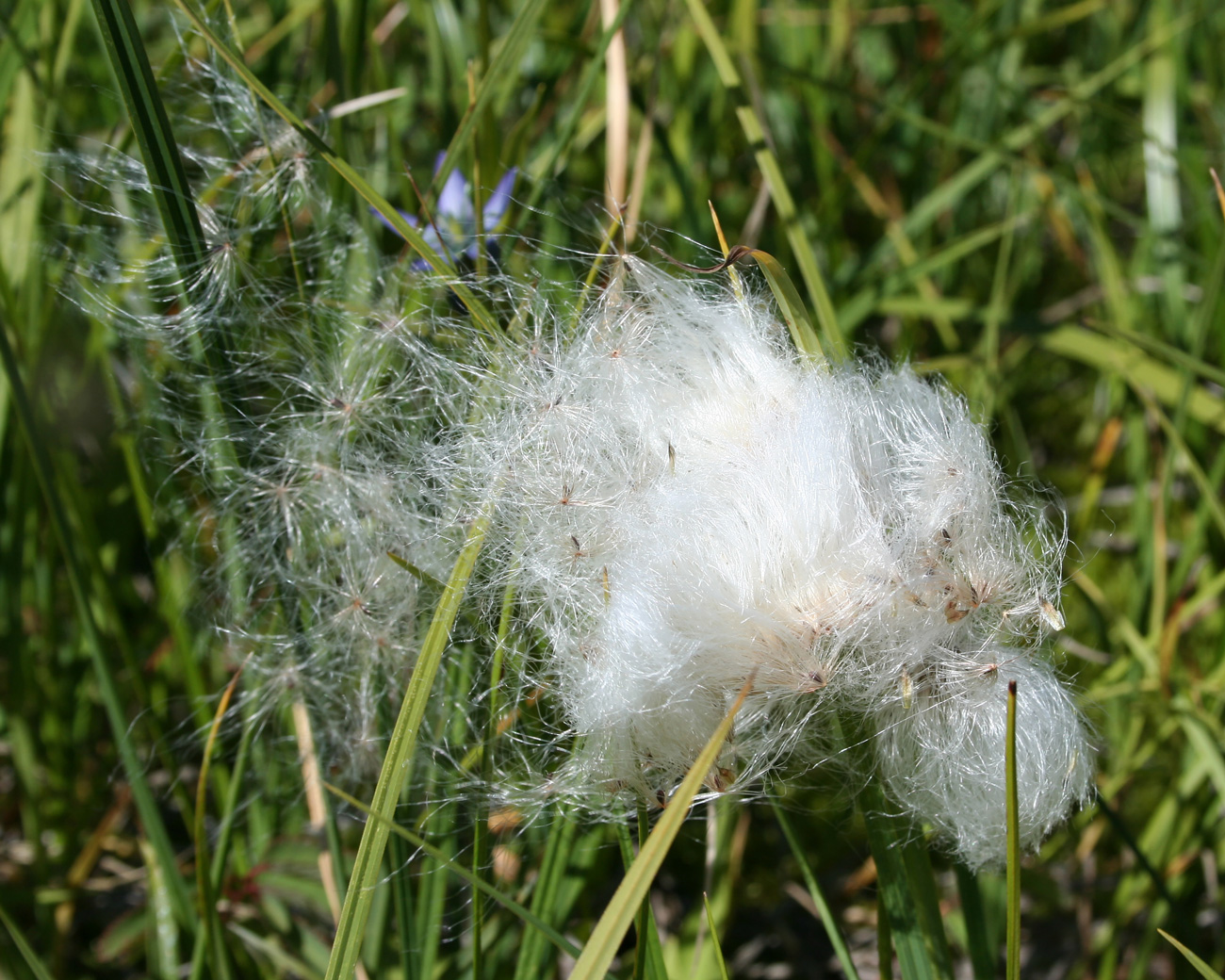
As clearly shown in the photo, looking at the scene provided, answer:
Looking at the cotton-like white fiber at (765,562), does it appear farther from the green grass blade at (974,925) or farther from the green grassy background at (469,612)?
the green grassy background at (469,612)

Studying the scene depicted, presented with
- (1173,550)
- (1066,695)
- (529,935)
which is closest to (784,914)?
(529,935)

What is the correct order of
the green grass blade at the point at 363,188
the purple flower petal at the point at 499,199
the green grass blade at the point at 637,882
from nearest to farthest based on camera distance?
the green grass blade at the point at 637,882, the green grass blade at the point at 363,188, the purple flower petal at the point at 499,199

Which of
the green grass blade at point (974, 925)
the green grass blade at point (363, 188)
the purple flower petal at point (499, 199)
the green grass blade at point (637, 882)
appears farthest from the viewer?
the purple flower petal at point (499, 199)

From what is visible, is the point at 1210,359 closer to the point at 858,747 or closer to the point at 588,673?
the point at 858,747

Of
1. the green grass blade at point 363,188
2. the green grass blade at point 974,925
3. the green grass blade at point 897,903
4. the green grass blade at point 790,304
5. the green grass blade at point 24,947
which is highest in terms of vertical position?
the green grass blade at point 363,188

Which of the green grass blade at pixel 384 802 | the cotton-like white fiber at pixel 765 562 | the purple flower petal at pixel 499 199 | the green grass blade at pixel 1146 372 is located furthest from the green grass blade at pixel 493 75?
the green grass blade at pixel 1146 372

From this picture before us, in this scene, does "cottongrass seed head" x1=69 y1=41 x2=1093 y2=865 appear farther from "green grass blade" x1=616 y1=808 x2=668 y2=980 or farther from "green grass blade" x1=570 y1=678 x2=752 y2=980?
"green grass blade" x1=570 y1=678 x2=752 y2=980
